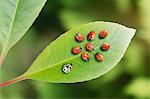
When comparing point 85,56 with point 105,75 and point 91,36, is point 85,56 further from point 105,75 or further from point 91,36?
point 105,75

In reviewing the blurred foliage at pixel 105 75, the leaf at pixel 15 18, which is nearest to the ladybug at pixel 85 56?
the leaf at pixel 15 18

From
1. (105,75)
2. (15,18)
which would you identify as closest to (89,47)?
(15,18)

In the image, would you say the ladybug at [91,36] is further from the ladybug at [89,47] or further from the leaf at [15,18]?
the leaf at [15,18]

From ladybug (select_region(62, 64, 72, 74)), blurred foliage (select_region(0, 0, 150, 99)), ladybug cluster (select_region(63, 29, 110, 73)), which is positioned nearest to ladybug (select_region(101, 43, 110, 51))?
ladybug cluster (select_region(63, 29, 110, 73))

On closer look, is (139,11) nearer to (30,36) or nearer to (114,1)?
(114,1)

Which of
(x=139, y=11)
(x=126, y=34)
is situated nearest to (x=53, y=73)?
(x=126, y=34)

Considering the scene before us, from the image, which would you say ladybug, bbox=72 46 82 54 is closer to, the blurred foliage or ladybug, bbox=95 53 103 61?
ladybug, bbox=95 53 103 61
